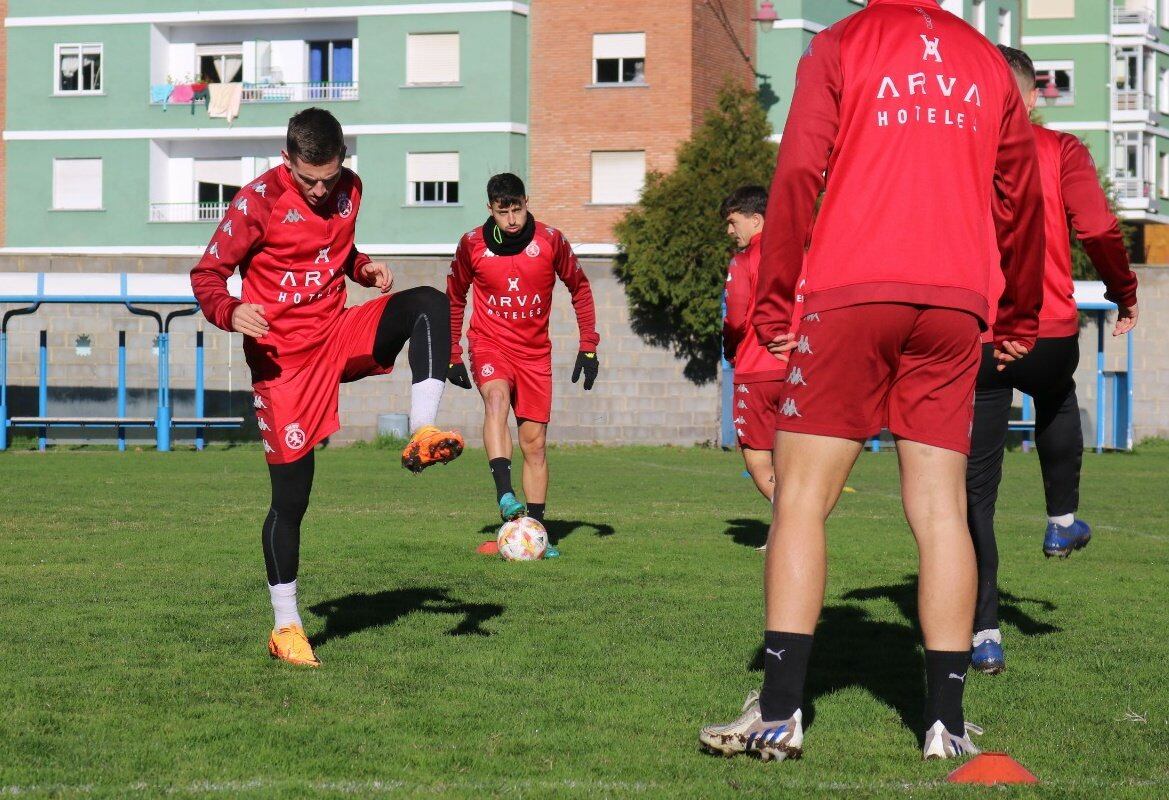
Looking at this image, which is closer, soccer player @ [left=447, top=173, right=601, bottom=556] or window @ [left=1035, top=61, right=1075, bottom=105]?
soccer player @ [left=447, top=173, right=601, bottom=556]

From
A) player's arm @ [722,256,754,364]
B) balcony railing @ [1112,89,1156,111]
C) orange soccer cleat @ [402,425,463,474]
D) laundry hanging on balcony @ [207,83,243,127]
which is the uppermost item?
balcony railing @ [1112,89,1156,111]

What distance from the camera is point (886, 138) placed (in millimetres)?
4445

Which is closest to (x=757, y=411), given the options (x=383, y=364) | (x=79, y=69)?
(x=383, y=364)

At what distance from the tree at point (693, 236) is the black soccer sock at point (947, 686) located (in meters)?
26.8

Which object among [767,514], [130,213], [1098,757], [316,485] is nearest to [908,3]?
[1098,757]

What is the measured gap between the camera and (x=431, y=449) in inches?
226

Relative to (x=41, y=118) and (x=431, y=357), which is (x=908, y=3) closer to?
(x=431, y=357)

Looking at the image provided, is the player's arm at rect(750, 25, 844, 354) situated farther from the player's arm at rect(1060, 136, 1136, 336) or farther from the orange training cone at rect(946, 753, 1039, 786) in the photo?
the player's arm at rect(1060, 136, 1136, 336)

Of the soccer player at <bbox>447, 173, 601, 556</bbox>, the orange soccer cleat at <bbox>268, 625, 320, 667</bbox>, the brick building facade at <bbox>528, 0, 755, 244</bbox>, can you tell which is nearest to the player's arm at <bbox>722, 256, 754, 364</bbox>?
the soccer player at <bbox>447, 173, 601, 556</bbox>

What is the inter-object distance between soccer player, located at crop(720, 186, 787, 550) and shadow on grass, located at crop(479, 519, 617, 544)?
1.59 metres

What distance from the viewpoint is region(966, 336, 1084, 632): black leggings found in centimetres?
603

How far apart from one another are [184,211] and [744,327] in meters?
37.0

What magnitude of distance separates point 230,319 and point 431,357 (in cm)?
84

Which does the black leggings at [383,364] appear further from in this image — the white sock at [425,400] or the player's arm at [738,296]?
the player's arm at [738,296]
